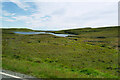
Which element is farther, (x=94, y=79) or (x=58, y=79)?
(x=94, y=79)

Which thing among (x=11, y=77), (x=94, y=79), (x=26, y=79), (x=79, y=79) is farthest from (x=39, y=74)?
(x=94, y=79)

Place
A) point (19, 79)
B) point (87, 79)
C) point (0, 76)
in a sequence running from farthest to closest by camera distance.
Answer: point (87, 79)
point (0, 76)
point (19, 79)

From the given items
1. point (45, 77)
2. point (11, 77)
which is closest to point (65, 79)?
point (45, 77)

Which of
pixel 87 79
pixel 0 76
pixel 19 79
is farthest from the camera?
pixel 87 79

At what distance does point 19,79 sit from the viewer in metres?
6.32

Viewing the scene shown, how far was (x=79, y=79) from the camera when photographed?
7012mm

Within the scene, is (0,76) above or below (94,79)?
above

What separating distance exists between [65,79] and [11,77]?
12.0 feet

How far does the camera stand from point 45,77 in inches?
271

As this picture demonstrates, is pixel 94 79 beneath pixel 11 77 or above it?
beneath

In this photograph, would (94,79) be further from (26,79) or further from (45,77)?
(26,79)

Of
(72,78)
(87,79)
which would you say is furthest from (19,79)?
(87,79)

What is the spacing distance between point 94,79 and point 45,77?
3684mm

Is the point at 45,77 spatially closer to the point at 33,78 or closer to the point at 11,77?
the point at 33,78
